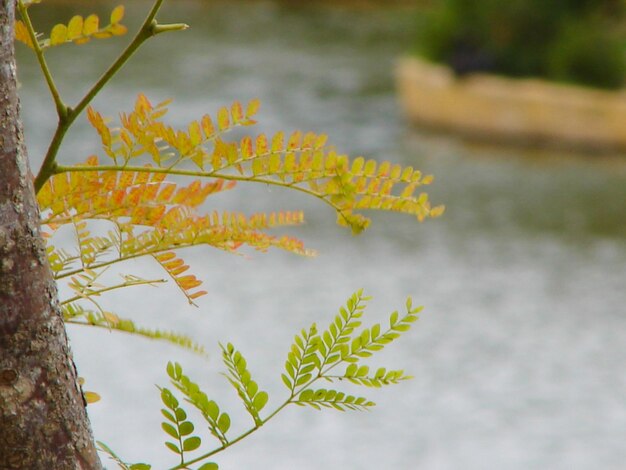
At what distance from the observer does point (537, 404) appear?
3357mm

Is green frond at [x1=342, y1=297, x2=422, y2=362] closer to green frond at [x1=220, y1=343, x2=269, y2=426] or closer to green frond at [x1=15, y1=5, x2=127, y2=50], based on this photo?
green frond at [x1=220, y1=343, x2=269, y2=426]

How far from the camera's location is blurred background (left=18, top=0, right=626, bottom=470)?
3150 millimetres

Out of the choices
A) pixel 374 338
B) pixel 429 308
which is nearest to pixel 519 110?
pixel 429 308

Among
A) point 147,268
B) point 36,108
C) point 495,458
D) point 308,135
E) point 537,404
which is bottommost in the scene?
point 308,135

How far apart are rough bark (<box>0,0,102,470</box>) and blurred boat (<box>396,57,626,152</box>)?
598cm

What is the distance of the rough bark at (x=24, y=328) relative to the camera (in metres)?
0.44

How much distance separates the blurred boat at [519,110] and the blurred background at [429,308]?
15 centimetres

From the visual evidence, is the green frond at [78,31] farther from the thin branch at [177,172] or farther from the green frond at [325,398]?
the green frond at [325,398]

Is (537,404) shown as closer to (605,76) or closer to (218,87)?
(605,76)

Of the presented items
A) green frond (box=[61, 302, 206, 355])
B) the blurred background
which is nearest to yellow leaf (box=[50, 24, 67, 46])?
green frond (box=[61, 302, 206, 355])

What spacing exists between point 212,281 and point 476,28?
3.57m

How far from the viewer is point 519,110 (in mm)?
6484

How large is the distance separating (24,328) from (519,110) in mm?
6242

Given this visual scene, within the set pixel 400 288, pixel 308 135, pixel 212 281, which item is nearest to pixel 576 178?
pixel 400 288
